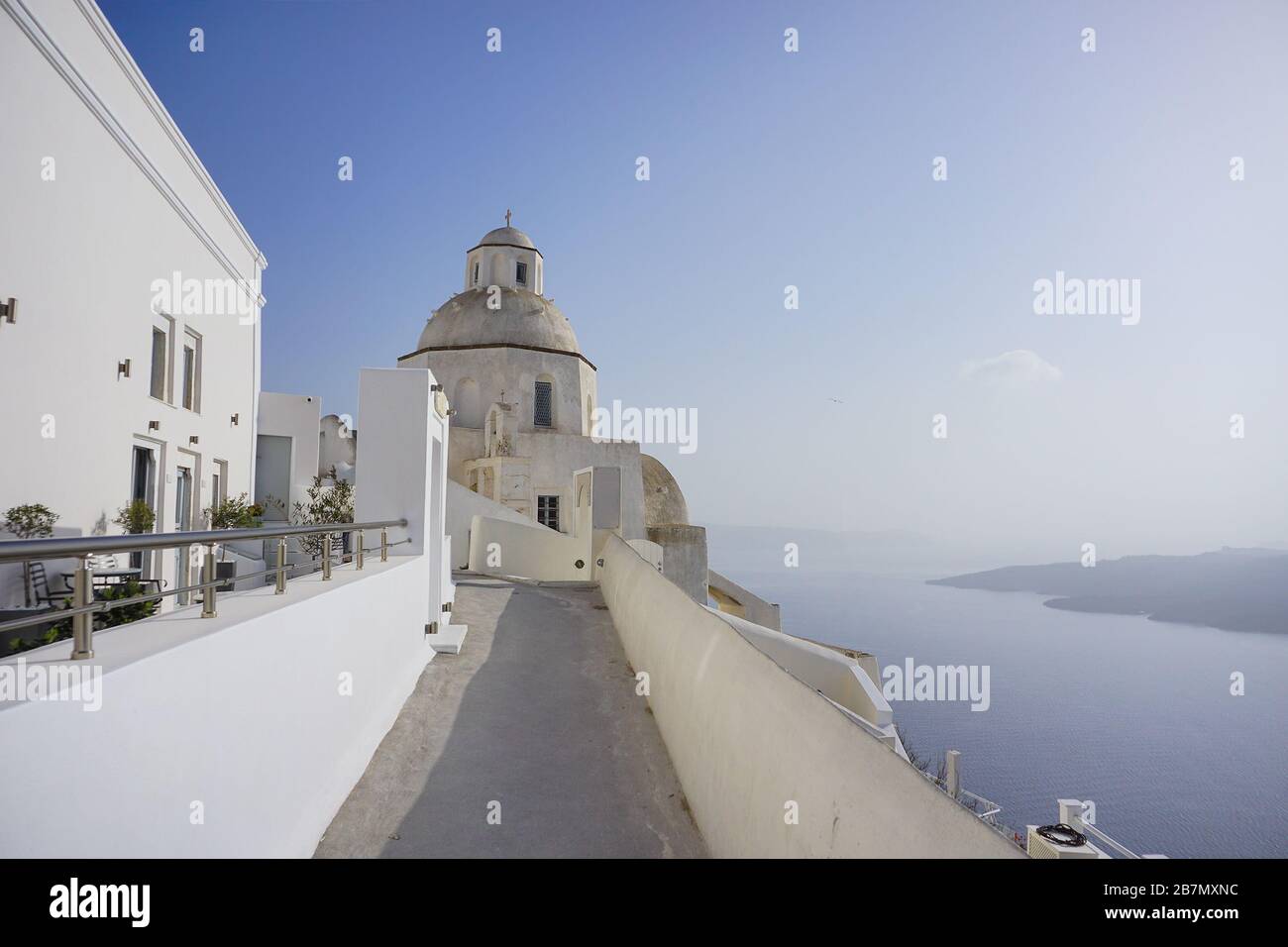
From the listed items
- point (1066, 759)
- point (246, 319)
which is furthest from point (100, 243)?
point (1066, 759)

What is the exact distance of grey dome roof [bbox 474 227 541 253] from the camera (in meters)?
31.6

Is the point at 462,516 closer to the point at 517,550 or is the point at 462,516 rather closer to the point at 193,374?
the point at 517,550

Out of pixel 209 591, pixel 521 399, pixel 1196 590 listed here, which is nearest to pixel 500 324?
pixel 521 399

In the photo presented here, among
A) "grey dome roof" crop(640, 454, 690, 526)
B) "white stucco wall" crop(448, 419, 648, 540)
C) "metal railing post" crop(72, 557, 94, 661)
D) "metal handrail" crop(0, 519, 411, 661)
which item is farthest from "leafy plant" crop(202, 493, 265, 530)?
"grey dome roof" crop(640, 454, 690, 526)

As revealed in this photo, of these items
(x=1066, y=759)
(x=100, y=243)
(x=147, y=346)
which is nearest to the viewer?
(x=100, y=243)

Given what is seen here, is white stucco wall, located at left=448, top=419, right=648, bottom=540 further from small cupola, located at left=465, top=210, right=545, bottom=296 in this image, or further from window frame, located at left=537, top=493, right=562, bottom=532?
small cupola, located at left=465, top=210, right=545, bottom=296

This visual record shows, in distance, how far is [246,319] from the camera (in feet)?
50.5

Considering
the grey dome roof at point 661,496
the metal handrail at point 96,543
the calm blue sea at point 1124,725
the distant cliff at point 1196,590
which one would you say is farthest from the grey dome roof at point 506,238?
the distant cliff at point 1196,590

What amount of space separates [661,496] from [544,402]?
21.7 feet

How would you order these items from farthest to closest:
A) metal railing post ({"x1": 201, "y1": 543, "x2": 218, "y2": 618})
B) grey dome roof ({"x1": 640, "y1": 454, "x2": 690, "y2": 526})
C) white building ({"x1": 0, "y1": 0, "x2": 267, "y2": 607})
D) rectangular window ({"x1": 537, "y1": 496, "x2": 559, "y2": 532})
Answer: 1. grey dome roof ({"x1": 640, "y1": 454, "x2": 690, "y2": 526})
2. rectangular window ({"x1": 537, "y1": 496, "x2": 559, "y2": 532})
3. white building ({"x1": 0, "y1": 0, "x2": 267, "y2": 607})
4. metal railing post ({"x1": 201, "y1": 543, "x2": 218, "y2": 618})

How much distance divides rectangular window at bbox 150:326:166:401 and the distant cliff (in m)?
157

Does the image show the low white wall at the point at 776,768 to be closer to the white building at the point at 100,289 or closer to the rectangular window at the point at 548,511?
the white building at the point at 100,289

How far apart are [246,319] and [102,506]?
6.87 meters
